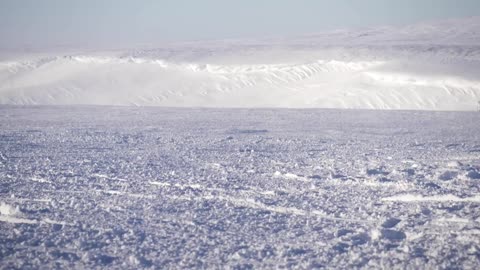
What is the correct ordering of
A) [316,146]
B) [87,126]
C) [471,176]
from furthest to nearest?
[87,126]
[316,146]
[471,176]

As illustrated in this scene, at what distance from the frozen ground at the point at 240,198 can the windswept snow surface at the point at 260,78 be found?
315 inches

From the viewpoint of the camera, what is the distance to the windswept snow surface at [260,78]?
20.8 m

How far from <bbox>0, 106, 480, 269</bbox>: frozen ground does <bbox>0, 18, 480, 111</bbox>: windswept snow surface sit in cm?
800

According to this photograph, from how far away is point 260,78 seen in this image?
24.8 metres

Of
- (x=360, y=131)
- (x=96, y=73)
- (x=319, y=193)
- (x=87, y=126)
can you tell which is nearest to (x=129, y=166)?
(x=319, y=193)

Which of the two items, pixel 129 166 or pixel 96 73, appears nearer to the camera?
pixel 129 166

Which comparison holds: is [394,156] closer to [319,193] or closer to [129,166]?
[319,193]

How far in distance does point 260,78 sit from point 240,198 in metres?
17.9

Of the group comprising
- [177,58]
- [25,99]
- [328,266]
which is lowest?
[328,266]

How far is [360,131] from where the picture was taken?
13148 millimetres

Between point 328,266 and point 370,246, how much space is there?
683mm

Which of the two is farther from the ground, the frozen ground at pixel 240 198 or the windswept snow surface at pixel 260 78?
the windswept snow surface at pixel 260 78

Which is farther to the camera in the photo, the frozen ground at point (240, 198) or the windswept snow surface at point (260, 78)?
the windswept snow surface at point (260, 78)

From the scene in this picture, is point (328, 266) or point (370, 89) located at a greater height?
point (370, 89)
